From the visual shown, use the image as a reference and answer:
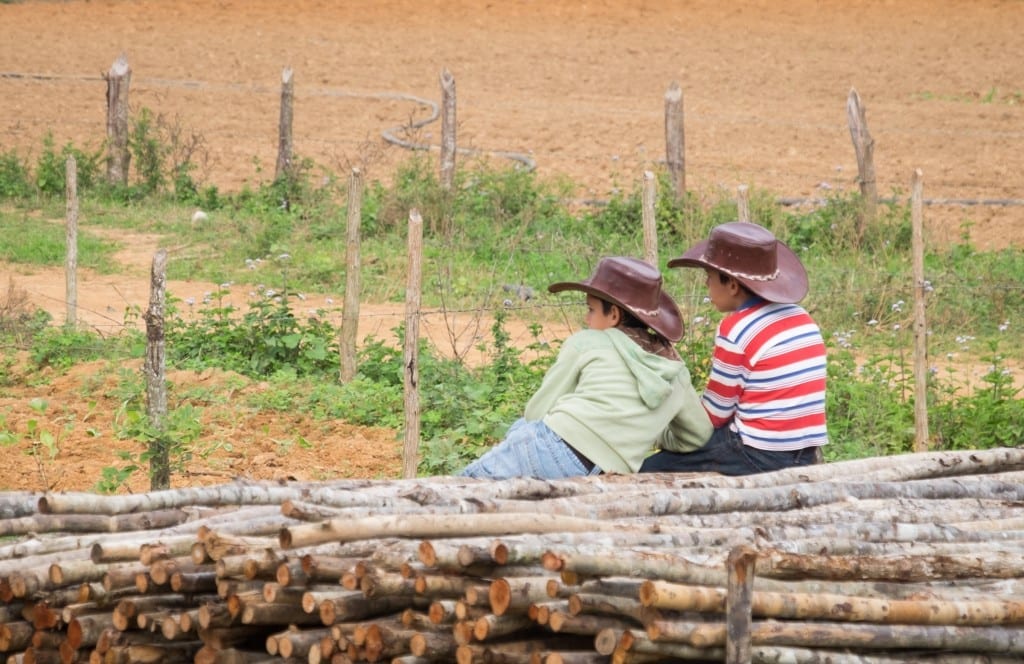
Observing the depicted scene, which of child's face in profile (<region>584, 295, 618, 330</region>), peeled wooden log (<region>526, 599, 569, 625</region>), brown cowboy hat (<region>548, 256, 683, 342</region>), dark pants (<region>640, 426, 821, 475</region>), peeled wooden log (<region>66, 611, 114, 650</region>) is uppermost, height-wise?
brown cowboy hat (<region>548, 256, 683, 342</region>)

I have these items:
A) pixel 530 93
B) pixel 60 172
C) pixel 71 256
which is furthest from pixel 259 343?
pixel 530 93

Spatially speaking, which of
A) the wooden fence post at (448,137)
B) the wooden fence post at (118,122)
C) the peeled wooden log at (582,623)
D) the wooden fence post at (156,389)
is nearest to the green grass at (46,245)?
the wooden fence post at (118,122)

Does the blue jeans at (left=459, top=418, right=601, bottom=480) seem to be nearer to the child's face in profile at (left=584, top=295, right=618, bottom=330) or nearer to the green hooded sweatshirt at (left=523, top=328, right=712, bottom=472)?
the green hooded sweatshirt at (left=523, top=328, right=712, bottom=472)

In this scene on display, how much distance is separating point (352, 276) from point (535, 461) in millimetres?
3458

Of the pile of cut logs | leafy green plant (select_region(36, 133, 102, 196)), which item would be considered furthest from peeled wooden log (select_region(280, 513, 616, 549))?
leafy green plant (select_region(36, 133, 102, 196))

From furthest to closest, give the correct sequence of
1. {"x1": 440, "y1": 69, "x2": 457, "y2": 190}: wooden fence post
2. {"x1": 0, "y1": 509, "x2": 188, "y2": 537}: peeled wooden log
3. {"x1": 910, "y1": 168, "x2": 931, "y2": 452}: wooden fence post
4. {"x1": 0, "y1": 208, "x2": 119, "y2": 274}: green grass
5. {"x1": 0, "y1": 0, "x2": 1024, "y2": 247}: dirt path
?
{"x1": 0, "y1": 0, "x2": 1024, "y2": 247}: dirt path < {"x1": 440, "y1": 69, "x2": 457, "y2": 190}: wooden fence post < {"x1": 0, "y1": 208, "x2": 119, "y2": 274}: green grass < {"x1": 910, "y1": 168, "x2": 931, "y2": 452}: wooden fence post < {"x1": 0, "y1": 509, "x2": 188, "y2": 537}: peeled wooden log

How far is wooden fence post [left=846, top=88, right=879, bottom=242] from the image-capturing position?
447 inches

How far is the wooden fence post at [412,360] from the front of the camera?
6.52 m

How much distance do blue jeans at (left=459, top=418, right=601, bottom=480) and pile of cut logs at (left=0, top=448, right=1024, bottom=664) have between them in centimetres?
60

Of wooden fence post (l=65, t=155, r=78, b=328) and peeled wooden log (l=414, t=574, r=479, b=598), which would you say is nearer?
peeled wooden log (l=414, t=574, r=479, b=598)

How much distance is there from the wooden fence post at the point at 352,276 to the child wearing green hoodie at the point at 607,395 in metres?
3.18

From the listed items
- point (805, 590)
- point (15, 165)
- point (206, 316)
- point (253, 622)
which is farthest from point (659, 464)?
point (15, 165)

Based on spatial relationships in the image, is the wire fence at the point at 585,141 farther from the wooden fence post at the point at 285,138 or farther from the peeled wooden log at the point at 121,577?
the peeled wooden log at the point at 121,577

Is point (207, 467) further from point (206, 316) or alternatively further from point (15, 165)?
point (15, 165)
